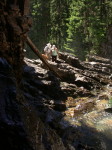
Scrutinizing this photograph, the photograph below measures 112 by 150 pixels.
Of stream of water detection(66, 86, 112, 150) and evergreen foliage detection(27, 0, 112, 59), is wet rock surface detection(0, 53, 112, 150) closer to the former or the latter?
stream of water detection(66, 86, 112, 150)

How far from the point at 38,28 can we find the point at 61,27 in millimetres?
4200

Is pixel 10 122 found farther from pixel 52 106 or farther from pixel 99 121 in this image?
pixel 52 106

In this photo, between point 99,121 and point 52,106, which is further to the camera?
point 52,106

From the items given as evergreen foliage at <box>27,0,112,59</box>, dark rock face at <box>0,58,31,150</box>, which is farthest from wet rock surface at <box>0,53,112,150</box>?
evergreen foliage at <box>27,0,112,59</box>

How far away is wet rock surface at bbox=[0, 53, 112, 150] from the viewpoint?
18.2ft

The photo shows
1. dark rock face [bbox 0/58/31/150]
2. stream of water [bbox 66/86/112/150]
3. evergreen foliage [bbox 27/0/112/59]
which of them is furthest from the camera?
evergreen foliage [bbox 27/0/112/59]

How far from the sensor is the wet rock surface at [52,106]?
5.54 metres

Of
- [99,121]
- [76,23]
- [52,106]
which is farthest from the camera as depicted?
[76,23]

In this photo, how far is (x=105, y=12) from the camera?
35.0 m

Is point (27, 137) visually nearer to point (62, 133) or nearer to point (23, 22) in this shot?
point (62, 133)

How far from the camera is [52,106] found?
1344cm

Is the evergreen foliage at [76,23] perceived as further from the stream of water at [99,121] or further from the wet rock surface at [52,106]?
the stream of water at [99,121]

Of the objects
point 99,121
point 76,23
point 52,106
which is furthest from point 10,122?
point 76,23

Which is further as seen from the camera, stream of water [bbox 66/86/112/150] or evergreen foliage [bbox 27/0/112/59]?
evergreen foliage [bbox 27/0/112/59]
